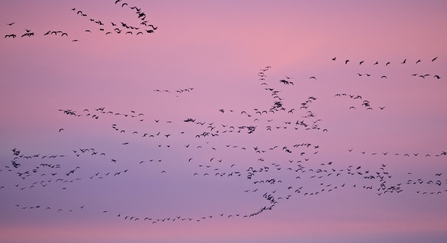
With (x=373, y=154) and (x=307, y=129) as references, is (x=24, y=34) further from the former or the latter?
(x=373, y=154)

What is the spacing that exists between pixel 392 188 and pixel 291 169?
7828mm

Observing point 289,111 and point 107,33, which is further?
point 289,111

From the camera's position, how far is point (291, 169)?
154ft

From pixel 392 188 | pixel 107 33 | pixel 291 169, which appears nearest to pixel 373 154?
pixel 392 188

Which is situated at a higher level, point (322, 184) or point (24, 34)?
point (24, 34)

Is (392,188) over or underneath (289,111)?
underneath

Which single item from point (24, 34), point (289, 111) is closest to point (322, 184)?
point (289, 111)

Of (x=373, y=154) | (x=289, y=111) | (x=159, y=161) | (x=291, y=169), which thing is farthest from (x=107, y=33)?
(x=373, y=154)

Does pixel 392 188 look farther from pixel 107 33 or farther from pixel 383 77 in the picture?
pixel 107 33

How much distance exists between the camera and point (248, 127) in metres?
47.3

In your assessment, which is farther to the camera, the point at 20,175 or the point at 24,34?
the point at 20,175

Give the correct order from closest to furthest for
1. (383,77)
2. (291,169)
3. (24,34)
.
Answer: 1. (24,34)
2. (383,77)
3. (291,169)

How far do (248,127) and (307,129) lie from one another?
14.4 ft

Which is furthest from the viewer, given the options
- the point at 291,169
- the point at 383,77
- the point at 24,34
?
the point at 291,169
